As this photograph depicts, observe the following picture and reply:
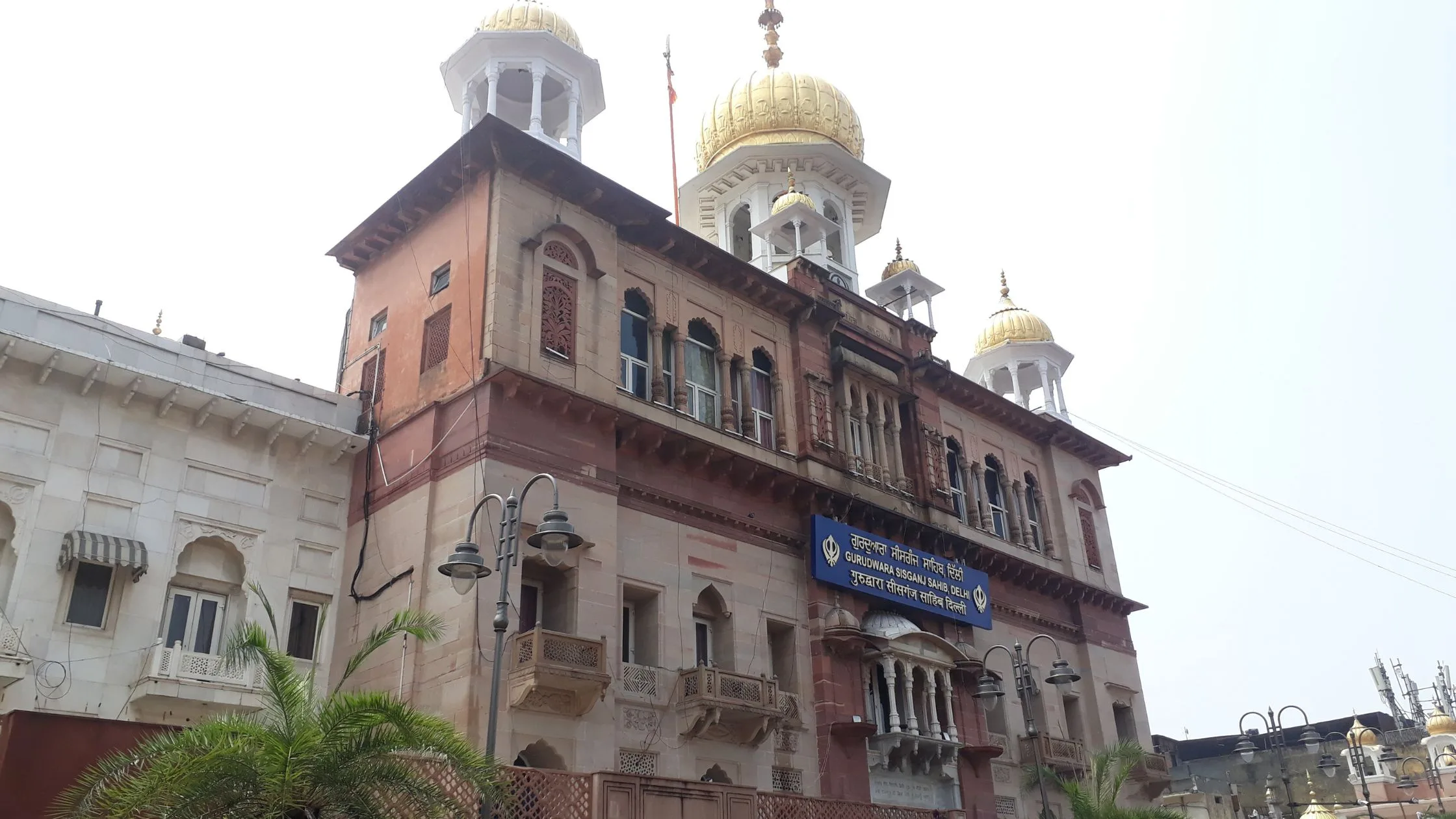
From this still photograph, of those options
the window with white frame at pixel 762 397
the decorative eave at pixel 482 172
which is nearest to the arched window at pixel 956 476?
the window with white frame at pixel 762 397

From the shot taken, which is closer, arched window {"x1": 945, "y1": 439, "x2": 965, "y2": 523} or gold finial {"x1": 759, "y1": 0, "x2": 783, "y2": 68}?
arched window {"x1": 945, "y1": 439, "x2": 965, "y2": 523}

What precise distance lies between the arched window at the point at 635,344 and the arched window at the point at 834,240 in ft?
36.5

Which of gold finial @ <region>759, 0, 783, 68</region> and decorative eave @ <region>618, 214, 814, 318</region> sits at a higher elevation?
gold finial @ <region>759, 0, 783, 68</region>

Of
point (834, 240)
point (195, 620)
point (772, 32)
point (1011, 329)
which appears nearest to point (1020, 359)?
point (1011, 329)

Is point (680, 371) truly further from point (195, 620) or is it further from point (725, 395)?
point (195, 620)

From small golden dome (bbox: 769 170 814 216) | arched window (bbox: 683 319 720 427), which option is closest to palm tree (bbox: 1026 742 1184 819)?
arched window (bbox: 683 319 720 427)

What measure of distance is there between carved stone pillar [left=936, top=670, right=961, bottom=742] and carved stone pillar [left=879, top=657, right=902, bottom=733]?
54.1 inches

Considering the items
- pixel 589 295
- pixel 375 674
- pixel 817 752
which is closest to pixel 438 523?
pixel 375 674

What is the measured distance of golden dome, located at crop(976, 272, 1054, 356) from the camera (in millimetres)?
34719

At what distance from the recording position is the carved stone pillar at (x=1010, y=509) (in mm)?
29141

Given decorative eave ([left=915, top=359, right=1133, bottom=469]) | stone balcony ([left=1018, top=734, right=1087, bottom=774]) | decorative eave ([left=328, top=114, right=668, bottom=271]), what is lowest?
stone balcony ([left=1018, top=734, right=1087, bottom=774])

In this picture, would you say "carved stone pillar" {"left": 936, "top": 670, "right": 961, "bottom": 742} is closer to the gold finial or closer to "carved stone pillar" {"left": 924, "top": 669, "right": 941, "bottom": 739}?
"carved stone pillar" {"left": 924, "top": 669, "right": 941, "bottom": 739}

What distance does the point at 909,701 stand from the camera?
73.4ft

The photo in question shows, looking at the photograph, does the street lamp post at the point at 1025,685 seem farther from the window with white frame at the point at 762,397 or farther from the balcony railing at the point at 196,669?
the balcony railing at the point at 196,669
